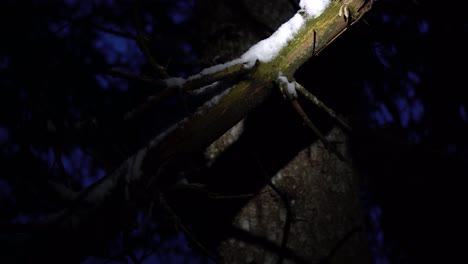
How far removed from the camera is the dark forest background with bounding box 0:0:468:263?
1665mm

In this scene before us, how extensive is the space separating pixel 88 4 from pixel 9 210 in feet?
6.29

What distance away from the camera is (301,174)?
1795 mm

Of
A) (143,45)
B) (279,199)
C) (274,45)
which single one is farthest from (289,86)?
(279,199)

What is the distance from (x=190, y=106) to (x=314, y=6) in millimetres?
613

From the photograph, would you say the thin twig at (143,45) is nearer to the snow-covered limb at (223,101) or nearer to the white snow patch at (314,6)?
the snow-covered limb at (223,101)

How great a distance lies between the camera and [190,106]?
1323 millimetres

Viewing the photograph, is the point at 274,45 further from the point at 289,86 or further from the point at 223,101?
the point at 223,101

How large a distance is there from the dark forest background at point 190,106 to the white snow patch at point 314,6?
401 mm

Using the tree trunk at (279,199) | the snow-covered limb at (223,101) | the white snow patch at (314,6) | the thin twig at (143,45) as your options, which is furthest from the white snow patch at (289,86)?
the tree trunk at (279,199)

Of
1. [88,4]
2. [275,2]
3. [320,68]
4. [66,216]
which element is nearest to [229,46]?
[275,2]

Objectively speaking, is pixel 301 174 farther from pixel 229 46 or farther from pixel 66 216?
pixel 66 216

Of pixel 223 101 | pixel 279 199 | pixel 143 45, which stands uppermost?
pixel 143 45

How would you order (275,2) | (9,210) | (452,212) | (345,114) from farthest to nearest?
(452,212) < (9,210) < (275,2) < (345,114)

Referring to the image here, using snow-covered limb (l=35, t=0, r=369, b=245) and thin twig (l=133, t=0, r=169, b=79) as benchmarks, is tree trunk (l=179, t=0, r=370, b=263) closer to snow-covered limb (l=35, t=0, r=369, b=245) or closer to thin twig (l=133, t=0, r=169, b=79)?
snow-covered limb (l=35, t=0, r=369, b=245)
